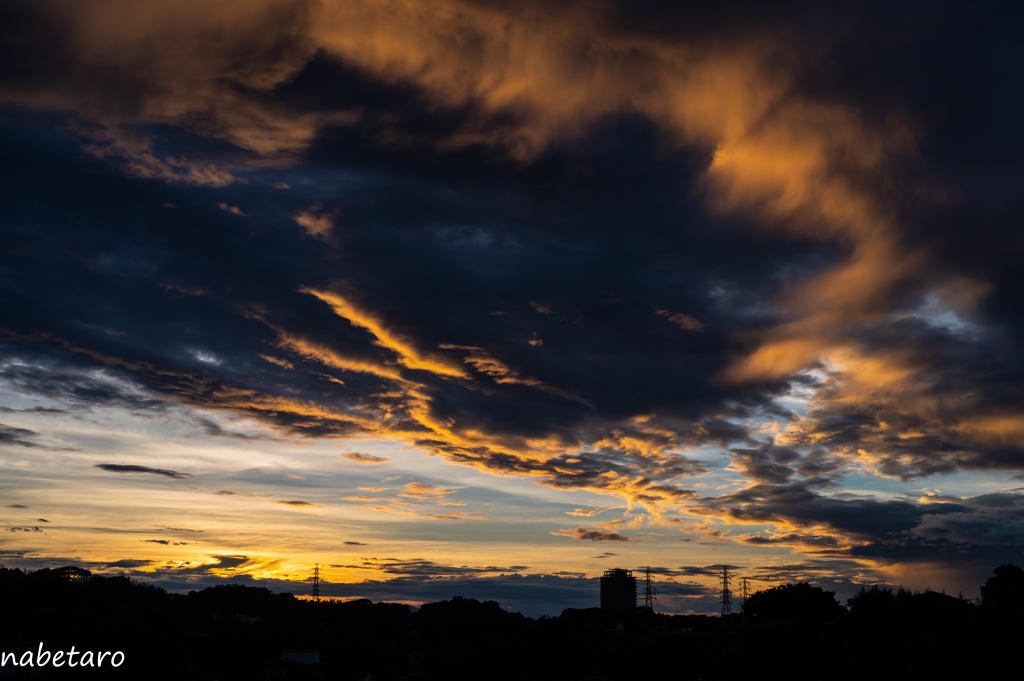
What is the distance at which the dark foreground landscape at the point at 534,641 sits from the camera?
67.8 metres

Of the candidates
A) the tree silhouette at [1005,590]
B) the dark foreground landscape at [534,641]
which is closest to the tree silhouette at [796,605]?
the dark foreground landscape at [534,641]

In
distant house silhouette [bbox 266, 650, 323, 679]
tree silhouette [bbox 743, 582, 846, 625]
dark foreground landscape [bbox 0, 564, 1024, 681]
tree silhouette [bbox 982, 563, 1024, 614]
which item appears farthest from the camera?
distant house silhouette [bbox 266, 650, 323, 679]

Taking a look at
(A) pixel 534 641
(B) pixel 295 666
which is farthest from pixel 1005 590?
(B) pixel 295 666

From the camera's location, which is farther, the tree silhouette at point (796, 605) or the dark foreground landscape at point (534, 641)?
the tree silhouette at point (796, 605)

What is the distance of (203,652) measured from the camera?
11519 cm

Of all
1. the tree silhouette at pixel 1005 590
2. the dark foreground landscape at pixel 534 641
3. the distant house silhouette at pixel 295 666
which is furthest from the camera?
the distant house silhouette at pixel 295 666

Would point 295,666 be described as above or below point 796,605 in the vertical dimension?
below

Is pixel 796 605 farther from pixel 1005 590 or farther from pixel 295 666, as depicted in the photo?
pixel 295 666

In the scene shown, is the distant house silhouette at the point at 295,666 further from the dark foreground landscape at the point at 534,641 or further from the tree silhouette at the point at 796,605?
the tree silhouette at the point at 796,605

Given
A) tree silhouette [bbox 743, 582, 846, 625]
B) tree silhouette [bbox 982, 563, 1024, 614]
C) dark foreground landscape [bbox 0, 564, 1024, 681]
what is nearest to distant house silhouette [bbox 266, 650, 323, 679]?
dark foreground landscape [bbox 0, 564, 1024, 681]

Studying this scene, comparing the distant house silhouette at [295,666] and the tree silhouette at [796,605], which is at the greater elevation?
the tree silhouette at [796,605]

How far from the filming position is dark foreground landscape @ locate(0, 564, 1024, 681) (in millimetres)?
67750

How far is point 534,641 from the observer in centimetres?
14462

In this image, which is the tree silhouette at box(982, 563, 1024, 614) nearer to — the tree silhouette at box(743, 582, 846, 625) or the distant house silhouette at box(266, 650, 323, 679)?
the tree silhouette at box(743, 582, 846, 625)
